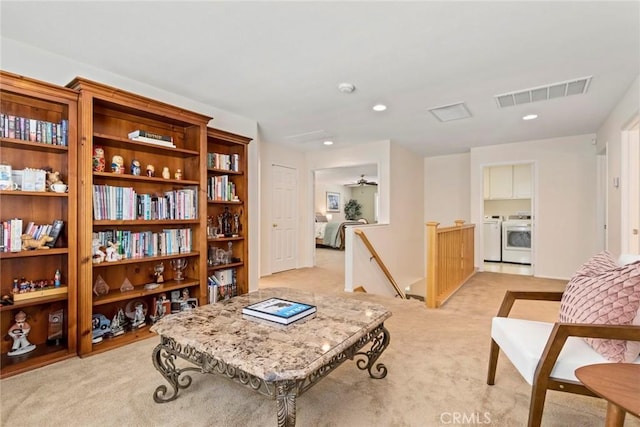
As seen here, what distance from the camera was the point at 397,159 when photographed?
5277mm

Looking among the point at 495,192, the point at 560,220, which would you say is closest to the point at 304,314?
the point at 560,220

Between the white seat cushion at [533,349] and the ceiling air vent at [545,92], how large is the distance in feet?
7.70

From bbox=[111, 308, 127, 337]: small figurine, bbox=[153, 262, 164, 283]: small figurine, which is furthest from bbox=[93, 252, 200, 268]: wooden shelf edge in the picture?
bbox=[111, 308, 127, 337]: small figurine

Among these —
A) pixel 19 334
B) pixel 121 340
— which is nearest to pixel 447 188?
pixel 121 340

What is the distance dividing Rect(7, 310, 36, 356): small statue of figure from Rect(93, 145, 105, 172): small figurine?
1.13m

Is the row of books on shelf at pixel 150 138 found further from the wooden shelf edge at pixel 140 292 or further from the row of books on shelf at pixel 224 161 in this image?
the wooden shelf edge at pixel 140 292

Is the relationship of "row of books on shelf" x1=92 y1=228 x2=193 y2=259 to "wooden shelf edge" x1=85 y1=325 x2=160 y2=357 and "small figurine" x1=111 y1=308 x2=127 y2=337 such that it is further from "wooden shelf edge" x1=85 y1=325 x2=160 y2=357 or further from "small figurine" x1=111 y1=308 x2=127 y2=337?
"wooden shelf edge" x1=85 y1=325 x2=160 y2=357

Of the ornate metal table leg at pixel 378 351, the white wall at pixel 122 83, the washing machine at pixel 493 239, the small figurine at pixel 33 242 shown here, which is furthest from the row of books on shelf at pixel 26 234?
the washing machine at pixel 493 239

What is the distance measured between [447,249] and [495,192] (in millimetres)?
3751

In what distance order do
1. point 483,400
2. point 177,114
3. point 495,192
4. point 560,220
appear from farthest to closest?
point 495,192
point 560,220
point 177,114
point 483,400

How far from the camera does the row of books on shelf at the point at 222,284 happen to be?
10.8 feet

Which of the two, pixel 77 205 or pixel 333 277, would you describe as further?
pixel 333 277

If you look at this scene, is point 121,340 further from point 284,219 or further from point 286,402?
point 284,219

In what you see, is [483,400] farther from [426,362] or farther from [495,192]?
[495,192]
